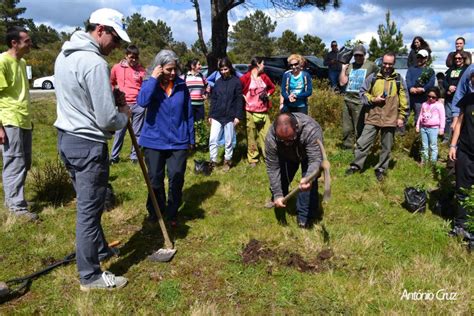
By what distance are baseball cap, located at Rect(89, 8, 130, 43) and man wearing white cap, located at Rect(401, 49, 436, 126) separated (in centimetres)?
568

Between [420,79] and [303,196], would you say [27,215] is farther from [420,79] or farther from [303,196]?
[420,79]

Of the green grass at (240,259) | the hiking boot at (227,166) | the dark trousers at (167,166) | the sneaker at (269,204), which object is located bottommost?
the green grass at (240,259)

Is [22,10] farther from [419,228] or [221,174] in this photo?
[419,228]

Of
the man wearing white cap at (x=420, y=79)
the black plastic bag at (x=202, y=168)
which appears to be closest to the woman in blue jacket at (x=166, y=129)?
the black plastic bag at (x=202, y=168)

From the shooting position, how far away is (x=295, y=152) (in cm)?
440

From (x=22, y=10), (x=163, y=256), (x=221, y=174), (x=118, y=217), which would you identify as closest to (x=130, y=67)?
(x=221, y=174)

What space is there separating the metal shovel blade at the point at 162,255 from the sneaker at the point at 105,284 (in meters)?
0.51

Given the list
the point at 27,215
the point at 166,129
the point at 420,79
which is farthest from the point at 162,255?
the point at 420,79

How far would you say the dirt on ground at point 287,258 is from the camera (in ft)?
12.5

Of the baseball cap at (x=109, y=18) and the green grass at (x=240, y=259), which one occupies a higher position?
the baseball cap at (x=109, y=18)

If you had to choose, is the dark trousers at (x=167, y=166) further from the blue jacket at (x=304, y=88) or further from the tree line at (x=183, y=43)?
the tree line at (x=183, y=43)

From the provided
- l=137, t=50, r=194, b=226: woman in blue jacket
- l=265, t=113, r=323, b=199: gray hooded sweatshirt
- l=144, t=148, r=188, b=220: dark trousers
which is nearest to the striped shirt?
l=137, t=50, r=194, b=226: woman in blue jacket

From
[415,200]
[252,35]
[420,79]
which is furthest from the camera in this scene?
[252,35]

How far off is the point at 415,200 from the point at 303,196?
160cm
